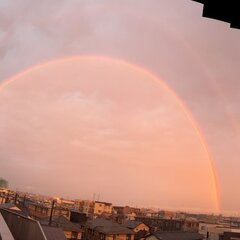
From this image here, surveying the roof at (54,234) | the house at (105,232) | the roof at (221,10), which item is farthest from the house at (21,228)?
the house at (105,232)

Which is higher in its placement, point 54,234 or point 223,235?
point 223,235

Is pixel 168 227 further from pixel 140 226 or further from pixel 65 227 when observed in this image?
pixel 65 227

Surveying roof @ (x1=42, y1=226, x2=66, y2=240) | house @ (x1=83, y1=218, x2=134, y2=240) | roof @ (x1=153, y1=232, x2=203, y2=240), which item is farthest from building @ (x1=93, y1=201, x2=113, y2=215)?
roof @ (x1=42, y1=226, x2=66, y2=240)

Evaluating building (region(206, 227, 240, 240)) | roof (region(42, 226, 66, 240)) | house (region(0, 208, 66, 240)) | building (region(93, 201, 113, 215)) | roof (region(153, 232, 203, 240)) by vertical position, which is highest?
building (region(93, 201, 113, 215))

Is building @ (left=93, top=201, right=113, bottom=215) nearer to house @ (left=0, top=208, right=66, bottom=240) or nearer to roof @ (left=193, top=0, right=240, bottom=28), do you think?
house @ (left=0, top=208, right=66, bottom=240)

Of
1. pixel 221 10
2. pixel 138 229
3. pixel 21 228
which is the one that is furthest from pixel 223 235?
pixel 221 10

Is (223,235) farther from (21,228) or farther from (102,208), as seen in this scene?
(102,208)

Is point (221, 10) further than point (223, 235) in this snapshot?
No

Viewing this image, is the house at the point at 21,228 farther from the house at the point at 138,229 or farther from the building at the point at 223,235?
the house at the point at 138,229
